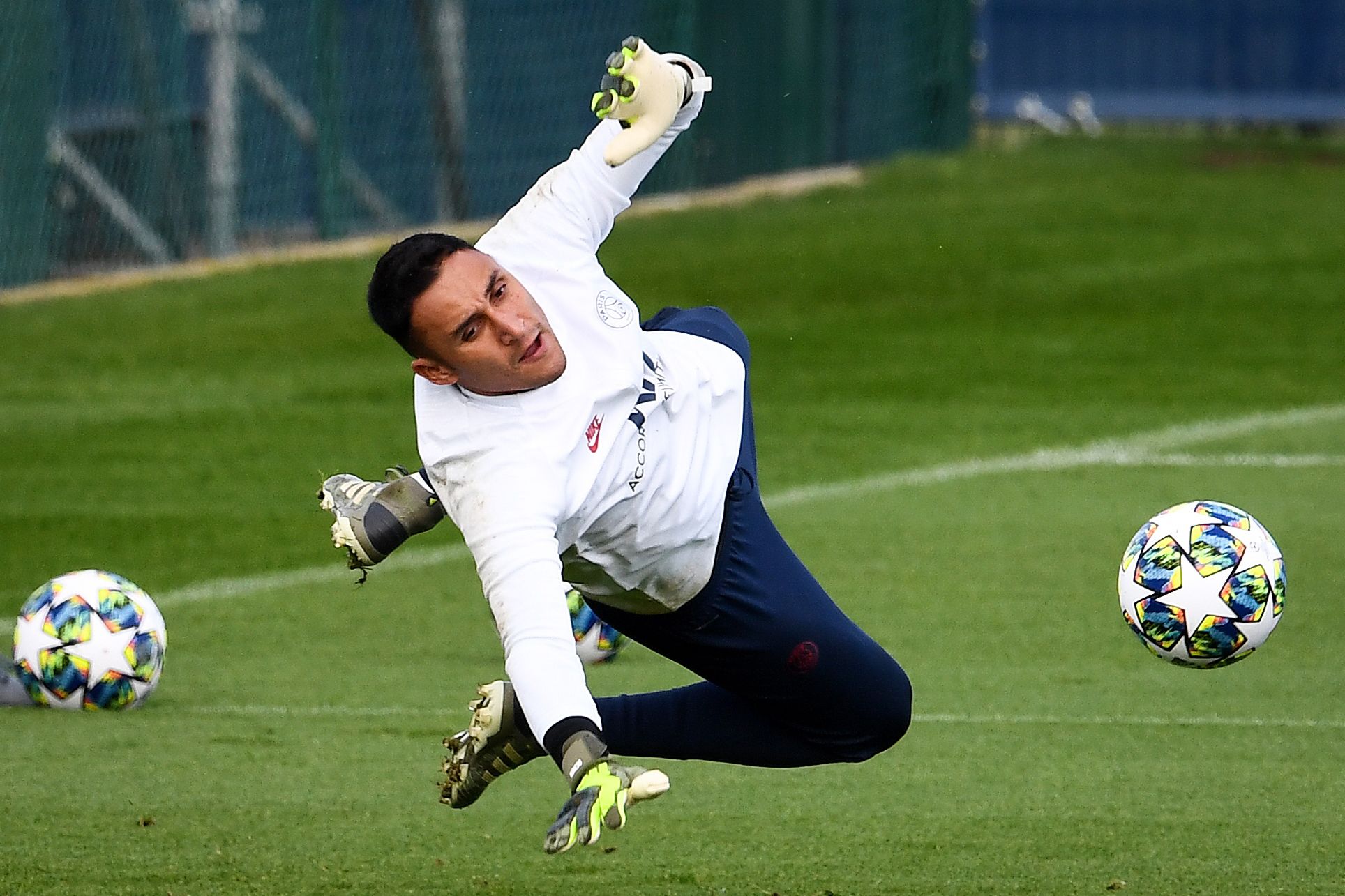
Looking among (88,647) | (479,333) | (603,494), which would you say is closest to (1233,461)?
(88,647)

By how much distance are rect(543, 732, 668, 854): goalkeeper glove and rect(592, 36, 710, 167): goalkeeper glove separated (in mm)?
1797

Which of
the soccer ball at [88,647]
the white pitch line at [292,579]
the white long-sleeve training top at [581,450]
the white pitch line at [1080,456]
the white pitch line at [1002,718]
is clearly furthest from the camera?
the white pitch line at [1080,456]

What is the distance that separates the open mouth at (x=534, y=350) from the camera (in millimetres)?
5043

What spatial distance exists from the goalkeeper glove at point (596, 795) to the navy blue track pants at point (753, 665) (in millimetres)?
1268

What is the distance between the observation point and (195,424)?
44.6 ft

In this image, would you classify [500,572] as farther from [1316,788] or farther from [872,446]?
[872,446]

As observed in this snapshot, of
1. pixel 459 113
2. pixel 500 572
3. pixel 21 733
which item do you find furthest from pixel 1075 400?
pixel 500 572

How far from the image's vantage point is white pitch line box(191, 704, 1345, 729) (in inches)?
292

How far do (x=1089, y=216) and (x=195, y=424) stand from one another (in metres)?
9.96

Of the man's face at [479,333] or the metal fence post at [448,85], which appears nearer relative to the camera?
the man's face at [479,333]

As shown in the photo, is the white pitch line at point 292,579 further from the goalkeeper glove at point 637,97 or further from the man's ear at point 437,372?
the man's ear at point 437,372

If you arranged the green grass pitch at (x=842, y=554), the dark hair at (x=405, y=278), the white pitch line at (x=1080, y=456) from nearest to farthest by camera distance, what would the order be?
1. the dark hair at (x=405, y=278)
2. the green grass pitch at (x=842, y=554)
3. the white pitch line at (x=1080, y=456)

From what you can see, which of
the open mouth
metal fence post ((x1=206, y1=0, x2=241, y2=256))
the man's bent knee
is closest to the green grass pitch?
the man's bent knee

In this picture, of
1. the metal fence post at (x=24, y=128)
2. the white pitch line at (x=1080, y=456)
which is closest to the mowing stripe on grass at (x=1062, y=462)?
the white pitch line at (x=1080, y=456)
